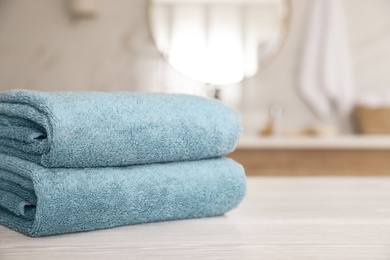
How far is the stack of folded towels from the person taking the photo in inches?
23.5

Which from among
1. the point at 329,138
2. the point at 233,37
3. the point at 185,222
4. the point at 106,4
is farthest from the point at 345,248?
the point at 106,4

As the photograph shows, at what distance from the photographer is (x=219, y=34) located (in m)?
2.61

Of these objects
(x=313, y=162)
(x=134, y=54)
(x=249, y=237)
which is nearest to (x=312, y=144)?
(x=313, y=162)

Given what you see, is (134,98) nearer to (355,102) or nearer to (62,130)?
(62,130)

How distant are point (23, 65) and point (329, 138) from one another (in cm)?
148

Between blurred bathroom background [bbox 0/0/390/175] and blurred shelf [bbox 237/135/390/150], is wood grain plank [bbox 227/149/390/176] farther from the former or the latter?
blurred bathroom background [bbox 0/0/390/175]

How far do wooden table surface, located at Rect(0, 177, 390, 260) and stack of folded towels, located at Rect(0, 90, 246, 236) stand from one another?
22 millimetres

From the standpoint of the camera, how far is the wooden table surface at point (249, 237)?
1.71 feet

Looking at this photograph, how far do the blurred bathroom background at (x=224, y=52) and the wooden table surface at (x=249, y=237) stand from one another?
1.84 meters

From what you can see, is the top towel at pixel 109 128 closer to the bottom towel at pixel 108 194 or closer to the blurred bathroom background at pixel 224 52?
the bottom towel at pixel 108 194

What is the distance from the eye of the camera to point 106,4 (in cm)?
269

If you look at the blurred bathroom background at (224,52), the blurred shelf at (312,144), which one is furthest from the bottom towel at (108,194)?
the blurred bathroom background at (224,52)

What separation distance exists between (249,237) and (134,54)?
2.18 m

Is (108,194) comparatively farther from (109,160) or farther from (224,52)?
(224,52)
